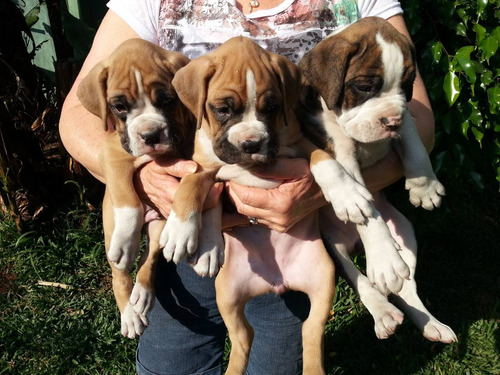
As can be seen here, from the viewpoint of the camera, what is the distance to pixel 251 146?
2.83m

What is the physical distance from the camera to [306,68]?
308 centimetres

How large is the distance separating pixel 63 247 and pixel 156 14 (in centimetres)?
307

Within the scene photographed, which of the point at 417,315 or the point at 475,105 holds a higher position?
the point at 475,105

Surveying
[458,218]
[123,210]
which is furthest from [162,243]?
[458,218]

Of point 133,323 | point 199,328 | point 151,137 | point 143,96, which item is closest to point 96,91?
point 143,96

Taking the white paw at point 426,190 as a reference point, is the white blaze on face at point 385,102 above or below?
above

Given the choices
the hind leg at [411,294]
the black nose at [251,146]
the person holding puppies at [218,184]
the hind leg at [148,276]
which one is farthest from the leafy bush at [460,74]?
the hind leg at [148,276]

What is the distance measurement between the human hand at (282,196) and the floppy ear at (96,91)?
2.45ft

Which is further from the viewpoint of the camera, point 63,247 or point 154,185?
point 63,247

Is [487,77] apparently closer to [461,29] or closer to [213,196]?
[461,29]

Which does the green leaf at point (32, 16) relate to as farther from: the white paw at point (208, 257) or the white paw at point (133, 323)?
the white paw at point (208, 257)

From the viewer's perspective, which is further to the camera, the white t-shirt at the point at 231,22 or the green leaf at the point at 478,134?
the green leaf at the point at 478,134

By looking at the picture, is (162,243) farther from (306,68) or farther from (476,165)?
(476,165)

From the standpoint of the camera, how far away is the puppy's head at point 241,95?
2.86 meters
